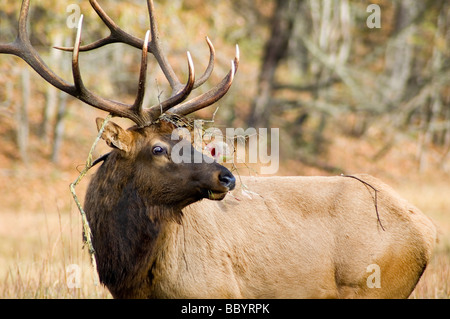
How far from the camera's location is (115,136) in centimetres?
504

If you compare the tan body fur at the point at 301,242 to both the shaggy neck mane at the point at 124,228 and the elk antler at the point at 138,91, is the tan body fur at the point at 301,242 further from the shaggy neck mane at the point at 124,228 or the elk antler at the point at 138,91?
the elk antler at the point at 138,91

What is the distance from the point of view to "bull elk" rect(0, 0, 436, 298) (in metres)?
5.02

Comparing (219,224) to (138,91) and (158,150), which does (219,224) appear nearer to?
(158,150)

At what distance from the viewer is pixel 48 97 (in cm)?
1900

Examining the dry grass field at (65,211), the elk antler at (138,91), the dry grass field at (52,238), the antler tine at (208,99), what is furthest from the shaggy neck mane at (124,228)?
the dry grass field at (65,211)

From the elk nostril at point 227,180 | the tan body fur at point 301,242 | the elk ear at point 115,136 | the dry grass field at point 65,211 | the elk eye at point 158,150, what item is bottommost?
the dry grass field at point 65,211

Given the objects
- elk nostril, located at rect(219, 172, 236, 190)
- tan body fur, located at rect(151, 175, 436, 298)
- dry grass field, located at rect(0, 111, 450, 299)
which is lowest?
dry grass field, located at rect(0, 111, 450, 299)

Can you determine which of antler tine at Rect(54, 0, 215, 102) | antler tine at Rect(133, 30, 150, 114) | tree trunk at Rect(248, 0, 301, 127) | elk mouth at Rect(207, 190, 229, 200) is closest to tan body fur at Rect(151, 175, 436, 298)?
elk mouth at Rect(207, 190, 229, 200)

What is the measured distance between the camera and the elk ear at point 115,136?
16.3 feet

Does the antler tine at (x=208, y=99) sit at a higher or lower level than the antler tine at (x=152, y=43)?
lower

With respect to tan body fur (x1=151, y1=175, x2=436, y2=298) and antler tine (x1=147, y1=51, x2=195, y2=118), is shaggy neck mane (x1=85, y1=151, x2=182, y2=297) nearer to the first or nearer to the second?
tan body fur (x1=151, y1=175, x2=436, y2=298)

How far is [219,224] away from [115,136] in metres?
1.26

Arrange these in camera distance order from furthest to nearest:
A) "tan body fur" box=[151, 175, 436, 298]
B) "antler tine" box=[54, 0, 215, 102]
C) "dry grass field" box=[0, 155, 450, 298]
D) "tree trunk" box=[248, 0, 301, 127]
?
"tree trunk" box=[248, 0, 301, 127]
"dry grass field" box=[0, 155, 450, 298]
"antler tine" box=[54, 0, 215, 102]
"tan body fur" box=[151, 175, 436, 298]
